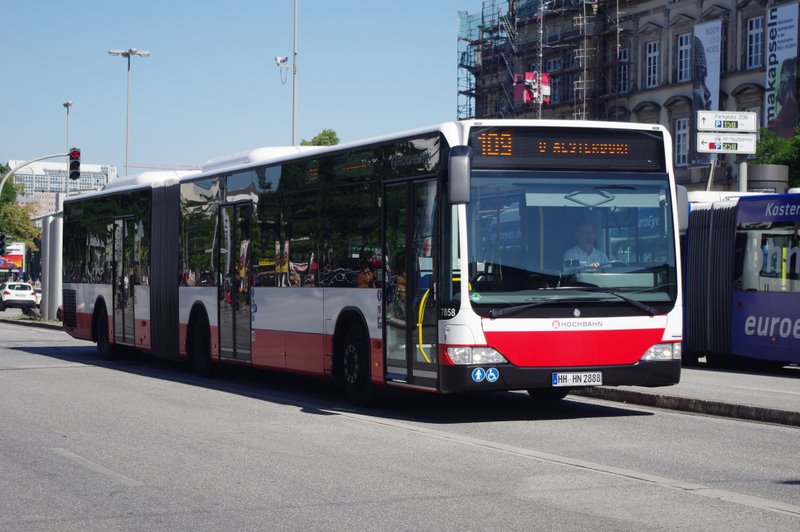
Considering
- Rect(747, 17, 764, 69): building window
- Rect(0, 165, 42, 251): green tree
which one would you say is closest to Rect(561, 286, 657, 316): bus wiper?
Rect(747, 17, 764, 69): building window

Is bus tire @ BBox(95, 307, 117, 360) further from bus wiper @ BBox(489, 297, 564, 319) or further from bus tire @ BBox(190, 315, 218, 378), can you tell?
bus wiper @ BBox(489, 297, 564, 319)

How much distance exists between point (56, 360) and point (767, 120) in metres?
43.0

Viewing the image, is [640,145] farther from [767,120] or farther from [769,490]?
[767,120]

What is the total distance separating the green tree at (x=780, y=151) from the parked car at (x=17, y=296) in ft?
127

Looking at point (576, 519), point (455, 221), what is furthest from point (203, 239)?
point (576, 519)

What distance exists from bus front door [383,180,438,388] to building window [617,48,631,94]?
59.4m

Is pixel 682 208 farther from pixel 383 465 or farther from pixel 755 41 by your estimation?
pixel 755 41

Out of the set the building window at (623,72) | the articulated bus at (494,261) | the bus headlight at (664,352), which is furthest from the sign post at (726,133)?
the building window at (623,72)

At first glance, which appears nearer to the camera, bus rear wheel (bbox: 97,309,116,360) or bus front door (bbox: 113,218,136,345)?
bus front door (bbox: 113,218,136,345)

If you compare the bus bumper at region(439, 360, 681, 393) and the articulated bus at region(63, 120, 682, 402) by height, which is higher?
the articulated bus at region(63, 120, 682, 402)

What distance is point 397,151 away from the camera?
14.4 metres

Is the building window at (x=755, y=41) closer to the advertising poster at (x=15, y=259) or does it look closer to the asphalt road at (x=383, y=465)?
the asphalt road at (x=383, y=465)

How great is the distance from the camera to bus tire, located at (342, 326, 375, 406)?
1501 cm

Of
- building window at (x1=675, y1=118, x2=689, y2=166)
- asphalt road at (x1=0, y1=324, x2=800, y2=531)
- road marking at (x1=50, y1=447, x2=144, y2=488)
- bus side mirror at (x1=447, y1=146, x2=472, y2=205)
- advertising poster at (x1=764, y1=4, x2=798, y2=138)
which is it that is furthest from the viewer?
building window at (x1=675, y1=118, x2=689, y2=166)
